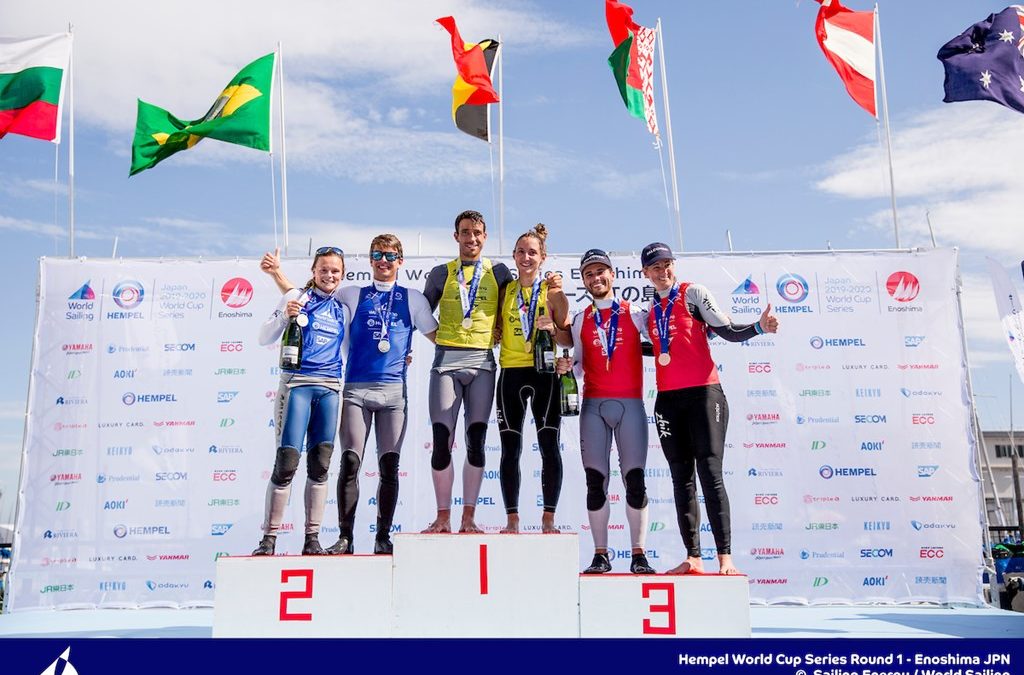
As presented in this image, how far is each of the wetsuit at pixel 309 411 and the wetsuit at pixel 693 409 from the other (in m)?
1.70

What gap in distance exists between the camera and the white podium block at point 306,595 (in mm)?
3904

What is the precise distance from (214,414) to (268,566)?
12.4ft

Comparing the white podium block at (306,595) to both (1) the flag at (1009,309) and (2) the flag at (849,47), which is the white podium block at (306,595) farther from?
(2) the flag at (849,47)

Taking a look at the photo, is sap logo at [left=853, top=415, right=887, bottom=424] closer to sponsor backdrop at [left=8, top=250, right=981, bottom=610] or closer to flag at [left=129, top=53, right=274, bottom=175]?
sponsor backdrop at [left=8, top=250, right=981, bottom=610]

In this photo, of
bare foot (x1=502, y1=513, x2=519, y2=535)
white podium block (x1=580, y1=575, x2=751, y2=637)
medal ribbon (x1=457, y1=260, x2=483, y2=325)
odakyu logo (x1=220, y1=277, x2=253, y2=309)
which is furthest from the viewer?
odakyu logo (x1=220, y1=277, x2=253, y2=309)

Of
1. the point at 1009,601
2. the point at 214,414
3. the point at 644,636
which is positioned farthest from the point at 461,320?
the point at 1009,601

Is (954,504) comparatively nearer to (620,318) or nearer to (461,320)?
(620,318)


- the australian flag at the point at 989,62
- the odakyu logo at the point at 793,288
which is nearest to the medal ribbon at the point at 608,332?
the odakyu logo at the point at 793,288

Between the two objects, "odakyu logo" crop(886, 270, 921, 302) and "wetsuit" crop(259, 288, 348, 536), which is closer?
"wetsuit" crop(259, 288, 348, 536)

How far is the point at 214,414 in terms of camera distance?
24.3 feet

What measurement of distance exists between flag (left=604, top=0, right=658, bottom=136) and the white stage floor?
472 cm

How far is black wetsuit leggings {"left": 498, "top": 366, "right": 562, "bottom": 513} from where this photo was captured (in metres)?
4.35

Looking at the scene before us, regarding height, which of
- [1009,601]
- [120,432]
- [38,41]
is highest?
[38,41]

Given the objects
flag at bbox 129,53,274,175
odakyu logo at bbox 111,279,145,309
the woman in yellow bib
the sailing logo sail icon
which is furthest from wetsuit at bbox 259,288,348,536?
flag at bbox 129,53,274,175
